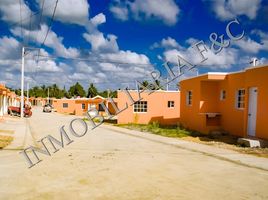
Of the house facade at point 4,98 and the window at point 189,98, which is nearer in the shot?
the window at point 189,98

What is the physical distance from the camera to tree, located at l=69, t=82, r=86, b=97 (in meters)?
86.6

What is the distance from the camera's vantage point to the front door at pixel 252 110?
14.5 m

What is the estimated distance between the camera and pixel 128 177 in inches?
303

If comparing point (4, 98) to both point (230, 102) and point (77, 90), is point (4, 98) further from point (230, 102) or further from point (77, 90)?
point (77, 90)

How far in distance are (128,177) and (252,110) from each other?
30.9 feet

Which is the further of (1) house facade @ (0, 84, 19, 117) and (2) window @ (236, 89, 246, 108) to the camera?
(1) house facade @ (0, 84, 19, 117)

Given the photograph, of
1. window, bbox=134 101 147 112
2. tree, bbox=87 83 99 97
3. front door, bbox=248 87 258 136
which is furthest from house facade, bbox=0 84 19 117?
tree, bbox=87 83 99 97

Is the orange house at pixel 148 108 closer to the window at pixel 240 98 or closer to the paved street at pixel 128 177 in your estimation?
the window at pixel 240 98

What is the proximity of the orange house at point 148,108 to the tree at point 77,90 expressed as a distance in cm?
5947

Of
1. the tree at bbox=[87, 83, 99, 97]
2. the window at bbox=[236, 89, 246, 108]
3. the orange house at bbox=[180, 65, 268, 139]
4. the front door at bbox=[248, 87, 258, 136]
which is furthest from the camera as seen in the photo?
the tree at bbox=[87, 83, 99, 97]

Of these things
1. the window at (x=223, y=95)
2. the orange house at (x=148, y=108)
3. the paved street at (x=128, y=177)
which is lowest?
the paved street at (x=128, y=177)

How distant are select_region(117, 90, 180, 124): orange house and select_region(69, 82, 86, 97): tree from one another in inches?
2341

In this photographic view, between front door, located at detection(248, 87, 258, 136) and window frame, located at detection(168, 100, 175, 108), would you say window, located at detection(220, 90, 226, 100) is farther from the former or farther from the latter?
window frame, located at detection(168, 100, 175, 108)

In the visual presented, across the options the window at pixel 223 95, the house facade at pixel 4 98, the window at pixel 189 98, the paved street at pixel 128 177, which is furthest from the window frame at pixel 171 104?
the paved street at pixel 128 177
